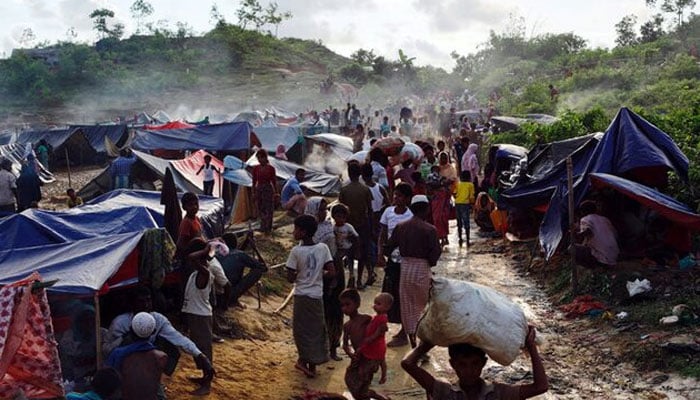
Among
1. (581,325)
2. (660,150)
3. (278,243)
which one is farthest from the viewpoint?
(278,243)

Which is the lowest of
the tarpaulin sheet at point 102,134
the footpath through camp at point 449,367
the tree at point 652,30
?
the footpath through camp at point 449,367

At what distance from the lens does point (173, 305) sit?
8273 mm

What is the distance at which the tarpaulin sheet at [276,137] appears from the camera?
23844 millimetres

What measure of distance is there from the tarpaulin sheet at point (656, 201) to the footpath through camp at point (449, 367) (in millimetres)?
1537

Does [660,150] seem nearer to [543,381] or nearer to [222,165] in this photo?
[543,381]

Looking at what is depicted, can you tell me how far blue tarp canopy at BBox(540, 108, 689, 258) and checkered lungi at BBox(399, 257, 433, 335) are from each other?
3379 millimetres

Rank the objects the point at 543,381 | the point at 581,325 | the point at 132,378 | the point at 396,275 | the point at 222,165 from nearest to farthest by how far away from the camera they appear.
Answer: the point at 543,381 → the point at 132,378 → the point at 396,275 → the point at 581,325 → the point at 222,165

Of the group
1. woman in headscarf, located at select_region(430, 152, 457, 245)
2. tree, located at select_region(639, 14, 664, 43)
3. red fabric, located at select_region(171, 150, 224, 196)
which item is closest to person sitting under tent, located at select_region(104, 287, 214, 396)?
woman in headscarf, located at select_region(430, 152, 457, 245)

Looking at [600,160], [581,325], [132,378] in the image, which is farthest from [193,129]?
[132,378]

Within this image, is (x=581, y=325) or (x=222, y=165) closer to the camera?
(x=581, y=325)

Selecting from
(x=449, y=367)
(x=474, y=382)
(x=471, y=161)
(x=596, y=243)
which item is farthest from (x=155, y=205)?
(x=471, y=161)

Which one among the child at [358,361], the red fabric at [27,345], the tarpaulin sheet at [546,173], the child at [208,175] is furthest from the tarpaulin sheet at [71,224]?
the child at [208,175]

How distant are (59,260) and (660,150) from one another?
25.5ft

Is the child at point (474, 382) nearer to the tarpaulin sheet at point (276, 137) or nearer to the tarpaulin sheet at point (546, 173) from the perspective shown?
the tarpaulin sheet at point (546, 173)
